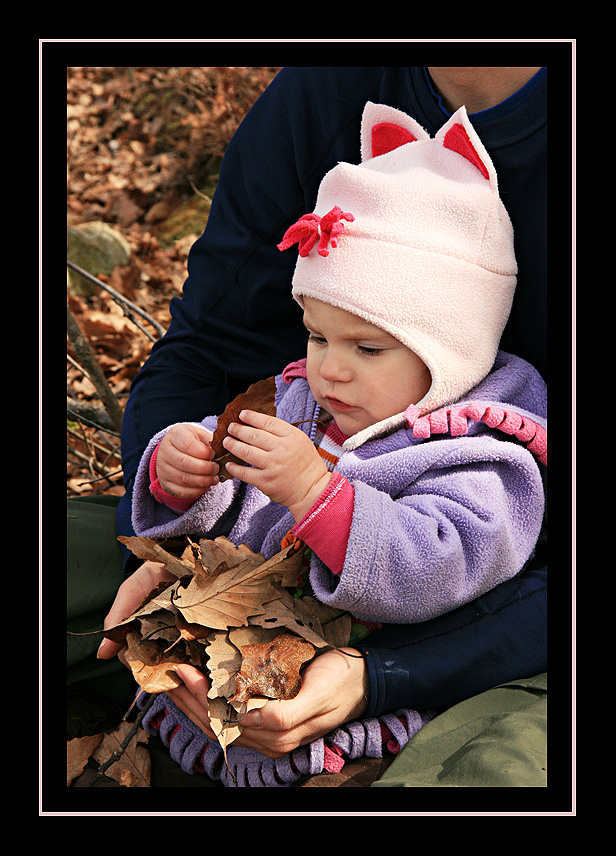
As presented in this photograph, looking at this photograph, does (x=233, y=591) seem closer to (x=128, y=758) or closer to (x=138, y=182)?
(x=128, y=758)

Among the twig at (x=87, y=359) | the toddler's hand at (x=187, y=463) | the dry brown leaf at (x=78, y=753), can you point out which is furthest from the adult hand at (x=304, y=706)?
the twig at (x=87, y=359)

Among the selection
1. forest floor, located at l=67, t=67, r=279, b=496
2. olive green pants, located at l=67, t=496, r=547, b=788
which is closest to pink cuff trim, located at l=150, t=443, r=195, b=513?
olive green pants, located at l=67, t=496, r=547, b=788

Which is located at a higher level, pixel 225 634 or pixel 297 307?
pixel 297 307

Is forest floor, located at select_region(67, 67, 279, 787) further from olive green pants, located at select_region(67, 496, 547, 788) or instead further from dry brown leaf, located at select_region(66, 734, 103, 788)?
dry brown leaf, located at select_region(66, 734, 103, 788)

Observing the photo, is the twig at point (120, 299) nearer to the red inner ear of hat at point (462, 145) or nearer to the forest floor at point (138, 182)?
the forest floor at point (138, 182)

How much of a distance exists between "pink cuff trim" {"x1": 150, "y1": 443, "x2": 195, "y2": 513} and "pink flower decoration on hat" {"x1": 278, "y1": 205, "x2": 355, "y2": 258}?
2.12 ft

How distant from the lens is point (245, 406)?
5.49 feet

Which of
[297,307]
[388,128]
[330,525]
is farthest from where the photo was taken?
[297,307]

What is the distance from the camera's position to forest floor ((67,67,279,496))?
417 centimetres

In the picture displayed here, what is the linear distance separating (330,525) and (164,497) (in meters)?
0.59

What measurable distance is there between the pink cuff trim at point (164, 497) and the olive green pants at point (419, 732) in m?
0.26

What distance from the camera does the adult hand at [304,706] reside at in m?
1.47

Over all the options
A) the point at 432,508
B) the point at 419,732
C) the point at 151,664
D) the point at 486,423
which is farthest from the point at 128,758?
the point at 486,423

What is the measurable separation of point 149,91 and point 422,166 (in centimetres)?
519
